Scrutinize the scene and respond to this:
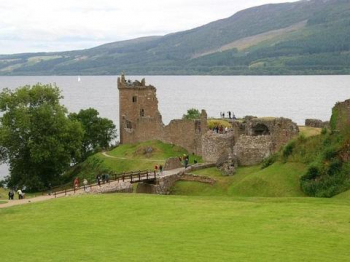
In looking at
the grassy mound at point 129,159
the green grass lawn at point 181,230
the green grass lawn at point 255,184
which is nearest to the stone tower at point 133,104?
the grassy mound at point 129,159

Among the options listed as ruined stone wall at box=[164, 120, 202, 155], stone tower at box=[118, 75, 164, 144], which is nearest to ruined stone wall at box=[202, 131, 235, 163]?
ruined stone wall at box=[164, 120, 202, 155]

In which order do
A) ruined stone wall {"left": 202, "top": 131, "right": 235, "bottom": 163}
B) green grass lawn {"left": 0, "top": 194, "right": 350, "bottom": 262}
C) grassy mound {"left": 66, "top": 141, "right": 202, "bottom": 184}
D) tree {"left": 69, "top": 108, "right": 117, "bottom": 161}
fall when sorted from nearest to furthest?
green grass lawn {"left": 0, "top": 194, "right": 350, "bottom": 262}
ruined stone wall {"left": 202, "top": 131, "right": 235, "bottom": 163}
grassy mound {"left": 66, "top": 141, "right": 202, "bottom": 184}
tree {"left": 69, "top": 108, "right": 117, "bottom": 161}

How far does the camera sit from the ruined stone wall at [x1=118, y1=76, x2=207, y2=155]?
6134 cm

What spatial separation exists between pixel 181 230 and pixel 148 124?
44.3 metres

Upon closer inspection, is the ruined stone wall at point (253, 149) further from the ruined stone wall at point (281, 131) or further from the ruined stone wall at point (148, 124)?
the ruined stone wall at point (148, 124)

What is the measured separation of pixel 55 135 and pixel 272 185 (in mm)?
32633

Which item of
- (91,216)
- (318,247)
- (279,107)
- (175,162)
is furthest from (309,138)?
(279,107)

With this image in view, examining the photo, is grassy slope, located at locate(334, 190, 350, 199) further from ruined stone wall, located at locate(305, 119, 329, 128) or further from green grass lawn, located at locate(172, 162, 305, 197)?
ruined stone wall, located at locate(305, 119, 329, 128)

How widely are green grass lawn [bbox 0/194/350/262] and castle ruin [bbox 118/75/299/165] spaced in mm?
16407

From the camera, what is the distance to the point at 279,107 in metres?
168

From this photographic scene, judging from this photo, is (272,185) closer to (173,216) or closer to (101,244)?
(173,216)

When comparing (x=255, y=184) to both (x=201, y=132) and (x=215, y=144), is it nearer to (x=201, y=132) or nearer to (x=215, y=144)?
(x=215, y=144)

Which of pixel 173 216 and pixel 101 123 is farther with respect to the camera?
pixel 101 123

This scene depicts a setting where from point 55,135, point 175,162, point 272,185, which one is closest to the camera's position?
point 272,185
